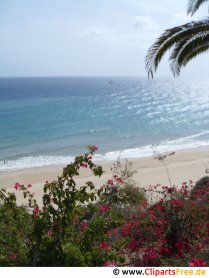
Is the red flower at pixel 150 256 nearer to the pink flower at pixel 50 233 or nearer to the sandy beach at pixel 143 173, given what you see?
the pink flower at pixel 50 233

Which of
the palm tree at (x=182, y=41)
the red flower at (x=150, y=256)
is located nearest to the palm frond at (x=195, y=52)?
the palm tree at (x=182, y=41)

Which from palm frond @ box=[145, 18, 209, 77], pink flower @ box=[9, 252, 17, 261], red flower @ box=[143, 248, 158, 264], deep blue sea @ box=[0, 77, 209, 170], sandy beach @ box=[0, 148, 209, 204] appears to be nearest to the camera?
pink flower @ box=[9, 252, 17, 261]

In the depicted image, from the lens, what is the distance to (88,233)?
4.93m

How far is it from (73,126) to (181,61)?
30.7 metres

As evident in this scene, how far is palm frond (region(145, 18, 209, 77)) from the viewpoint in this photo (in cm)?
878

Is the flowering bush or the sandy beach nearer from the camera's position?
the flowering bush

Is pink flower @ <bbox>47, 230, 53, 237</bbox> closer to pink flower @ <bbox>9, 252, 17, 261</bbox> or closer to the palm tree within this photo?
pink flower @ <bbox>9, 252, 17, 261</bbox>

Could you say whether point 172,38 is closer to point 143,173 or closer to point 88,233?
point 88,233

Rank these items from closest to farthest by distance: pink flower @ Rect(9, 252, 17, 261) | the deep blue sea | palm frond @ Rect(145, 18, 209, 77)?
pink flower @ Rect(9, 252, 17, 261)
palm frond @ Rect(145, 18, 209, 77)
the deep blue sea

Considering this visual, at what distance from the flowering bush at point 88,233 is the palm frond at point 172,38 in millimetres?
4309

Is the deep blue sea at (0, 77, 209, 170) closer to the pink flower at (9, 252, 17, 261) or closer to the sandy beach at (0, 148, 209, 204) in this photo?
the sandy beach at (0, 148, 209, 204)

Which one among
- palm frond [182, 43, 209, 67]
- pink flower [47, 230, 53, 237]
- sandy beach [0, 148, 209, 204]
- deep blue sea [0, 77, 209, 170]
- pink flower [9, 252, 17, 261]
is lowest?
sandy beach [0, 148, 209, 204]

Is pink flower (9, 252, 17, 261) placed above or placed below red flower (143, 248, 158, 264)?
above

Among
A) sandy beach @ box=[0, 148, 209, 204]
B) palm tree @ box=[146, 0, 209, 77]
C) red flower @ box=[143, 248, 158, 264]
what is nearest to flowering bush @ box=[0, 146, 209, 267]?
red flower @ box=[143, 248, 158, 264]
